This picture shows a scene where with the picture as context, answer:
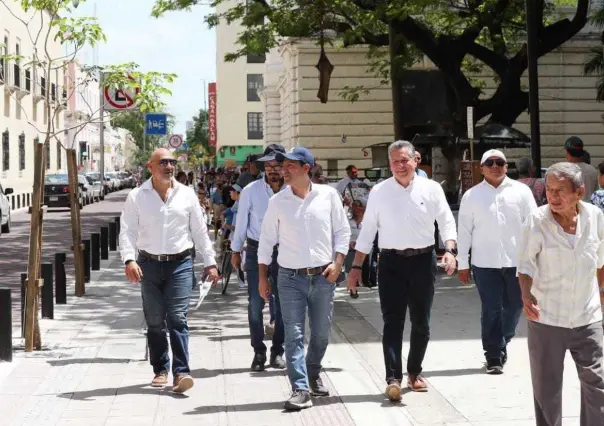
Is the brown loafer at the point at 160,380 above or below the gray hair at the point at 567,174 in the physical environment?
below

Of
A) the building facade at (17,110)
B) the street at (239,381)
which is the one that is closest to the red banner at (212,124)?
the building facade at (17,110)

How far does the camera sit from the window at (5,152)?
1891 inches

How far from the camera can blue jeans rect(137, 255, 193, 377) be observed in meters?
7.99

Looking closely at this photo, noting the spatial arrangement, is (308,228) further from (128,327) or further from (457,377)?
(128,327)

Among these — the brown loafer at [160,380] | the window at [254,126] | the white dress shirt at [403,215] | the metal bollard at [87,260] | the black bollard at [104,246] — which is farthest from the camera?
the window at [254,126]

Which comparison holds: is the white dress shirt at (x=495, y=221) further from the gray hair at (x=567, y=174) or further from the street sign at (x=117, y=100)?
the street sign at (x=117, y=100)

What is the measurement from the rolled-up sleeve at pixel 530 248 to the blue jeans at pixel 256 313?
3.40 m

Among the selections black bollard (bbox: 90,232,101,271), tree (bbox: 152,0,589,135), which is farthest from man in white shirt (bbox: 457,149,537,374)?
tree (bbox: 152,0,589,135)

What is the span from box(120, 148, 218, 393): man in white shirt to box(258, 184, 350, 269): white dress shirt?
760mm

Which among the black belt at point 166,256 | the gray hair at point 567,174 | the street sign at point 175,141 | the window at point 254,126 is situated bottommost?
the black belt at point 166,256

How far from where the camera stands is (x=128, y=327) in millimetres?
11805

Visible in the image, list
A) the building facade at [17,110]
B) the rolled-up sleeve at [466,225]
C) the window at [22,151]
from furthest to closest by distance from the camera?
1. the window at [22,151]
2. the building facade at [17,110]
3. the rolled-up sleeve at [466,225]

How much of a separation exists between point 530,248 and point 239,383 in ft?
11.2

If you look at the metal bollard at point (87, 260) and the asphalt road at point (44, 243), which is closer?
the metal bollard at point (87, 260)
